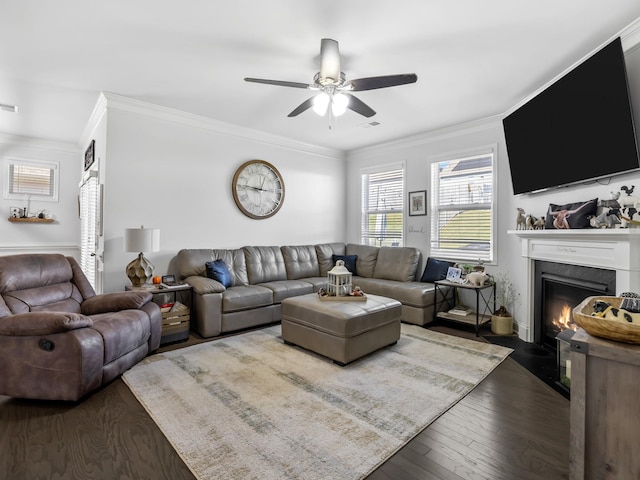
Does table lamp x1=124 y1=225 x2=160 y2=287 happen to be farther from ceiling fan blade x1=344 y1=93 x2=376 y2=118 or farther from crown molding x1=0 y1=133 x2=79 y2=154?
crown molding x1=0 y1=133 x2=79 y2=154

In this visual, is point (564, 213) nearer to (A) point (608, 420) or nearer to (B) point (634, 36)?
(B) point (634, 36)

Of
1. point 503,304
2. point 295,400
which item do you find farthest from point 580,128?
point 295,400

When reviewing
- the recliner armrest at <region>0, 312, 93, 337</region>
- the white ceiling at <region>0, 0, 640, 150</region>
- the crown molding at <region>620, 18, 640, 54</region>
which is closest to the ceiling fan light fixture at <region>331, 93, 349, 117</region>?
the white ceiling at <region>0, 0, 640, 150</region>

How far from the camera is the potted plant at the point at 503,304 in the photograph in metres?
3.92

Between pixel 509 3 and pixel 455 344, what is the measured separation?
10.0 ft

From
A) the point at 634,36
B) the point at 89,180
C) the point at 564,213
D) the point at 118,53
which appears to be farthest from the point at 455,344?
the point at 89,180

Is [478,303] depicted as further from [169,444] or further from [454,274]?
[169,444]

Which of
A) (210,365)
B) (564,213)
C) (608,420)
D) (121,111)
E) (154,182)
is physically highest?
(121,111)

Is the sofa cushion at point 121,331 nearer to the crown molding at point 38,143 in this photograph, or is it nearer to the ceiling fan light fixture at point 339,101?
the ceiling fan light fixture at point 339,101

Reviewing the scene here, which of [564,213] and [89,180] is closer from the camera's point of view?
[564,213]

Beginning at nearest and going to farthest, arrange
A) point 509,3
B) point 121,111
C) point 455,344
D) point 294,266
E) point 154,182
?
point 509,3
point 455,344
point 121,111
point 154,182
point 294,266

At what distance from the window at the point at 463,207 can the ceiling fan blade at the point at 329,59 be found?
2796mm

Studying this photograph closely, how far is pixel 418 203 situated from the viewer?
17.3 ft

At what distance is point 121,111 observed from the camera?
383 cm
